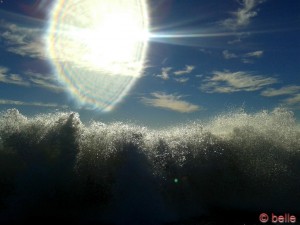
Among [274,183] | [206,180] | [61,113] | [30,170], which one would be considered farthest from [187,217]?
[61,113]

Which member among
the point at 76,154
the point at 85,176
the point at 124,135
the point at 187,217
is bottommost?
the point at 187,217

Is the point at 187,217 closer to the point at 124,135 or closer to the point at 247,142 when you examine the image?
the point at 124,135

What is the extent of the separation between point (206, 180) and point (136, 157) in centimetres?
309

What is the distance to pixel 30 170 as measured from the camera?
12.2 m

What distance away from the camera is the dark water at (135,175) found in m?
11.5

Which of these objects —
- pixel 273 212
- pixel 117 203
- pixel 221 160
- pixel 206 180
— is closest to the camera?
pixel 117 203

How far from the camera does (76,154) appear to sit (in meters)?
13.1

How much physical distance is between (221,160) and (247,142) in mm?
2215

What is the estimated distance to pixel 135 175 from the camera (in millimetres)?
12539

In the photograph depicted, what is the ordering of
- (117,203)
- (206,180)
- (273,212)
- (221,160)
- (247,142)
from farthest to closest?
(247,142), (221,160), (206,180), (273,212), (117,203)

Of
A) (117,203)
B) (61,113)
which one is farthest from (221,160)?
(61,113)

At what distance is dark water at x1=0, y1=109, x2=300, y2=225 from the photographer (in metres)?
11.5

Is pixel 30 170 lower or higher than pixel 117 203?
higher

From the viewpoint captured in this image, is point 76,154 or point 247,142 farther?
point 247,142
